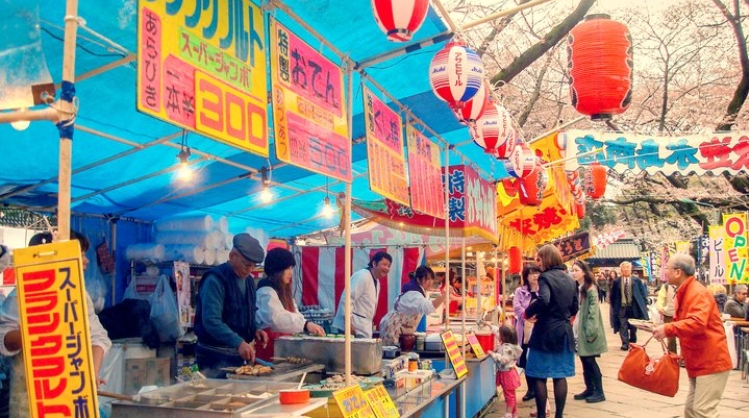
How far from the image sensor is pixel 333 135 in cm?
436

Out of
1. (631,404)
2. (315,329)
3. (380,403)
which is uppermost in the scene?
→ (315,329)

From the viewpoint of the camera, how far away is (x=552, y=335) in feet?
24.4

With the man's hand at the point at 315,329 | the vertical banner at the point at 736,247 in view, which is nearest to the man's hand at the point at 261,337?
the man's hand at the point at 315,329

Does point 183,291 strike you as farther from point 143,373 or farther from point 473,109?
point 473,109

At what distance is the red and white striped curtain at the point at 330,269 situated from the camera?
42.4 feet

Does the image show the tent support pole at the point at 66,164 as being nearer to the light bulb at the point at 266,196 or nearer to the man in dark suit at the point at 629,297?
the light bulb at the point at 266,196

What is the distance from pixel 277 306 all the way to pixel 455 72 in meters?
2.77

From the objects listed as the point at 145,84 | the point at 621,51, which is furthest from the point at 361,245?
the point at 145,84

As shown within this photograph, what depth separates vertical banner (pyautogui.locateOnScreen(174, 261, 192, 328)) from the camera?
363 inches

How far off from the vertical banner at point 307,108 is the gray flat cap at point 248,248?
1462 millimetres

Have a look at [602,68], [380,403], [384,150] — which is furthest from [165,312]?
[602,68]

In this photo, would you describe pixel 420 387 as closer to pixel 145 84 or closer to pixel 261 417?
pixel 261 417

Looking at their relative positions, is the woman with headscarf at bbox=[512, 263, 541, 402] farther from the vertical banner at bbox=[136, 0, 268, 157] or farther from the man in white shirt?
the vertical banner at bbox=[136, 0, 268, 157]

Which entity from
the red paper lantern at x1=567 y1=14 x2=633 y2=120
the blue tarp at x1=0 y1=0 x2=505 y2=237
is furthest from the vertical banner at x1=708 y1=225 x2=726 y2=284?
the red paper lantern at x1=567 y1=14 x2=633 y2=120
